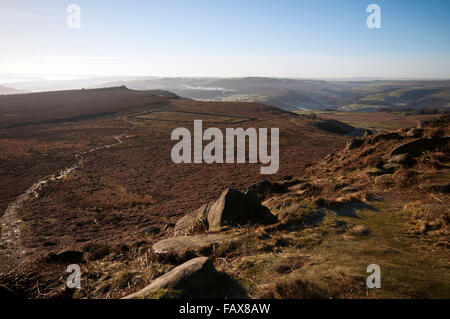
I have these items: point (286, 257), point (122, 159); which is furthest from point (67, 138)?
point (286, 257)

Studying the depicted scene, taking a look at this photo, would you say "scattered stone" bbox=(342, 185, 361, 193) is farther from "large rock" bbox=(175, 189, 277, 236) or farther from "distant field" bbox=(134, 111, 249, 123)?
Result: "distant field" bbox=(134, 111, 249, 123)

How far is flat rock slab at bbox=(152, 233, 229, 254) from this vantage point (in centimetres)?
736

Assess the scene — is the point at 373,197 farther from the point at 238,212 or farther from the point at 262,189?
the point at 262,189

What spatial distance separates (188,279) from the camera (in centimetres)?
472

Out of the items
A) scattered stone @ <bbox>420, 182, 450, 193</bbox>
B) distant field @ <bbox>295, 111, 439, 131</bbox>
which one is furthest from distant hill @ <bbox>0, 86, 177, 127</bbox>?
distant field @ <bbox>295, 111, 439, 131</bbox>

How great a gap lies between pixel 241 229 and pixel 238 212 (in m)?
0.97

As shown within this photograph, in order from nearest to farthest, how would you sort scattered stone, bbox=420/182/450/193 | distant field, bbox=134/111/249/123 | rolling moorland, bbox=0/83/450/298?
1. rolling moorland, bbox=0/83/450/298
2. scattered stone, bbox=420/182/450/193
3. distant field, bbox=134/111/249/123

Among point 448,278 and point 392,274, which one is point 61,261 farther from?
point 448,278

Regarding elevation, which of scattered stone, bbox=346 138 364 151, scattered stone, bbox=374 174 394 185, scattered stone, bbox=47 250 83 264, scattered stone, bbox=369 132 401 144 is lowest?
scattered stone, bbox=47 250 83 264

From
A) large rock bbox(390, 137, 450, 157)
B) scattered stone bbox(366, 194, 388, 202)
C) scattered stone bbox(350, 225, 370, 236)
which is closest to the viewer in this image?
scattered stone bbox(350, 225, 370, 236)

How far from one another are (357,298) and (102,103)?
104993 millimetres

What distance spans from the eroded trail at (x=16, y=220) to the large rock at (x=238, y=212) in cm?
1078

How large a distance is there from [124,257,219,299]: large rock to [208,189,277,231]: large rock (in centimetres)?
349

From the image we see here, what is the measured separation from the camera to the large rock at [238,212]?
8555 mm
